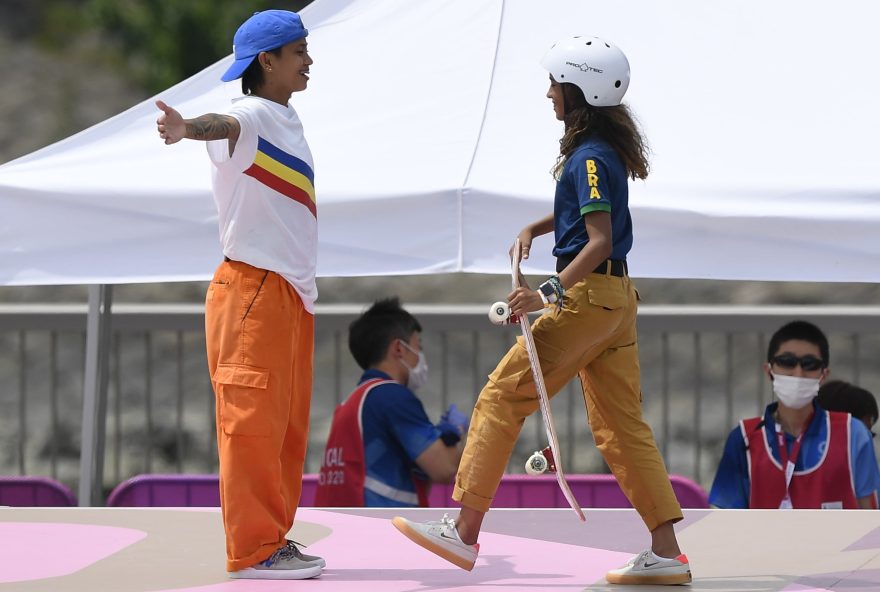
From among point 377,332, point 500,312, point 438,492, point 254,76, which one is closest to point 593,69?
point 500,312

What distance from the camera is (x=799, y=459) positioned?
6531 millimetres

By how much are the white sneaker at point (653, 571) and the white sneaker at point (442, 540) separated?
1.39ft

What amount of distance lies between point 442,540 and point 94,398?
2.85m

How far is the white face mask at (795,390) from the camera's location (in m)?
6.62

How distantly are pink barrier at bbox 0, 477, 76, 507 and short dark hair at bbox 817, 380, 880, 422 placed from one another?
3.24 m

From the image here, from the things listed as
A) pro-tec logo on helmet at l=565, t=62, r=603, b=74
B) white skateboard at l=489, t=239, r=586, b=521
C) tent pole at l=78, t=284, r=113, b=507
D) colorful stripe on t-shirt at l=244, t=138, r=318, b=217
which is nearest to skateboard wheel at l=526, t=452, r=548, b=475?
white skateboard at l=489, t=239, r=586, b=521

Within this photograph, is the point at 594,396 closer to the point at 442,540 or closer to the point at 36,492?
the point at 442,540

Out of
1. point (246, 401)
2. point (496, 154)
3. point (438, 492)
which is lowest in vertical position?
point (438, 492)

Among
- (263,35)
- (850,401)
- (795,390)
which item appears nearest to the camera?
(263,35)

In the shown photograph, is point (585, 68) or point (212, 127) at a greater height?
point (585, 68)

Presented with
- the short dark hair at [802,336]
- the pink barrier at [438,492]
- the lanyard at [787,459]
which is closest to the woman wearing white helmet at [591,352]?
the lanyard at [787,459]

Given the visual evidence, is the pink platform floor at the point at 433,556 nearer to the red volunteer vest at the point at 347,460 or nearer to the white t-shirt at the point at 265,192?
the red volunteer vest at the point at 347,460

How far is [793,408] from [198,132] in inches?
120

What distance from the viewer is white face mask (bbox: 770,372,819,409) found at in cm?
662
